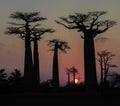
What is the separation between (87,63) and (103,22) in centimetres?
354

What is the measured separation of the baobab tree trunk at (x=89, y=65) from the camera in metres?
34.3

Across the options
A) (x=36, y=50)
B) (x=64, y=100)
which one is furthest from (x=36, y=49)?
(x=64, y=100)

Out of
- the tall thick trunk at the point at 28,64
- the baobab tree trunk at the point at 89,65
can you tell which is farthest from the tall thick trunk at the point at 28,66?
the baobab tree trunk at the point at 89,65

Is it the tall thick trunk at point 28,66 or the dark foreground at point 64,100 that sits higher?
the tall thick trunk at point 28,66

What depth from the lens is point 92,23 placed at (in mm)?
35031

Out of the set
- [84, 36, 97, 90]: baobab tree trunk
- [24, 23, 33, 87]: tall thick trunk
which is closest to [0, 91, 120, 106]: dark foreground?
[84, 36, 97, 90]: baobab tree trunk

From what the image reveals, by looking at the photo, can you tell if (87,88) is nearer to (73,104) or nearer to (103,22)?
(103,22)

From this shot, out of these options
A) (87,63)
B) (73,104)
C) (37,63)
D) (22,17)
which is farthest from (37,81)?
(73,104)

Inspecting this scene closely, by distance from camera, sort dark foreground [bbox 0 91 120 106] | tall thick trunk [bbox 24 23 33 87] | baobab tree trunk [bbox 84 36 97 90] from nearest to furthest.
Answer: dark foreground [bbox 0 91 120 106] < baobab tree trunk [bbox 84 36 97 90] < tall thick trunk [bbox 24 23 33 87]

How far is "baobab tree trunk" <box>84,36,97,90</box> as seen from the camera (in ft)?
113

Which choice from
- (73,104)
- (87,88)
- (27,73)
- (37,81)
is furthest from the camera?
(37,81)

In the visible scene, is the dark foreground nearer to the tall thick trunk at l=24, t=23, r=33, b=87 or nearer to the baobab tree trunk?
the baobab tree trunk

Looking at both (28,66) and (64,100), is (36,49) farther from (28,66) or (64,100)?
(64,100)

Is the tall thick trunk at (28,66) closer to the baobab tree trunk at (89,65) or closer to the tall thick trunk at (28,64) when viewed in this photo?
the tall thick trunk at (28,64)
